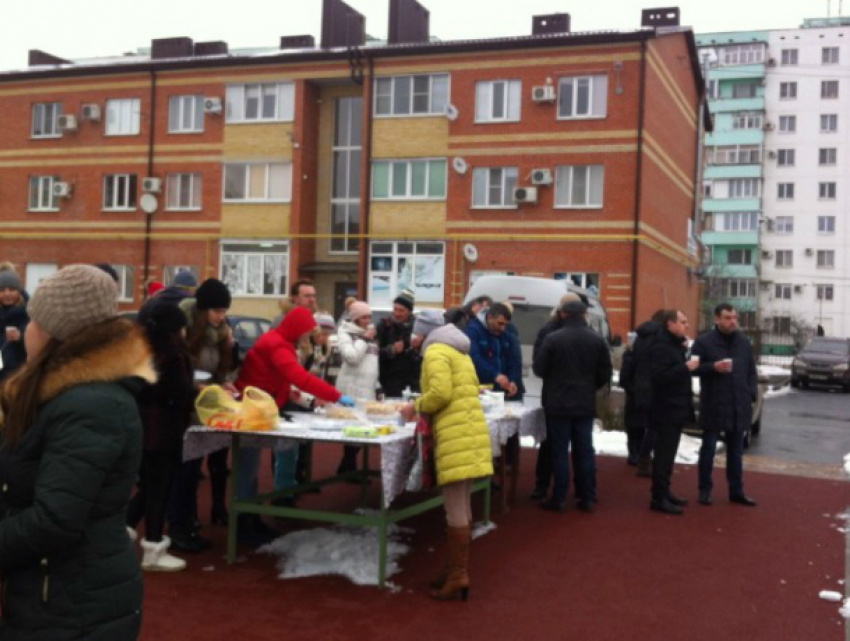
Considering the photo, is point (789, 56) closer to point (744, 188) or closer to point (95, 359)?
point (744, 188)

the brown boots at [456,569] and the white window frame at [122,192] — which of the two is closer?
the brown boots at [456,569]

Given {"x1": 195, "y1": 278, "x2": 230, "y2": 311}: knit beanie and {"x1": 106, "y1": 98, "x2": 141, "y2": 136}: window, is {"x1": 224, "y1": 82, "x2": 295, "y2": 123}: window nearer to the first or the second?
{"x1": 106, "y1": 98, "x2": 141, "y2": 136}: window

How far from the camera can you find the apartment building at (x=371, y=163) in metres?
30.1

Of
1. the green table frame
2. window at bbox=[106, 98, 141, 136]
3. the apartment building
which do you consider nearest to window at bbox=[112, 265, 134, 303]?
the apartment building

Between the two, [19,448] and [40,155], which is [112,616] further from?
[40,155]

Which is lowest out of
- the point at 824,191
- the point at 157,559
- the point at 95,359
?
the point at 157,559

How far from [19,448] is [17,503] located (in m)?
0.16

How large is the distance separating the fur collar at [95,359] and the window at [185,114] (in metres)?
33.5

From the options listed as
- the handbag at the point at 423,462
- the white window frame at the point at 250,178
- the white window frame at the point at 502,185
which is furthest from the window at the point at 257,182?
the handbag at the point at 423,462

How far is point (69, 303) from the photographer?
2771 mm

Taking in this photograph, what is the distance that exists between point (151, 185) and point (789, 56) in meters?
54.3

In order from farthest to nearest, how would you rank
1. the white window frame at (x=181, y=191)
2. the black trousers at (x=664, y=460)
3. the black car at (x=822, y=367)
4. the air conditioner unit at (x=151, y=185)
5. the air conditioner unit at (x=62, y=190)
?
1. the air conditioner unit at (x=62, y=190)
2. the white window frame at (x=181, y=191)
3. the air conditioner unit at (x=151, y=185)
4. the black car at (x=822, y=367)
5. the black trousers at (x=664, y=460)

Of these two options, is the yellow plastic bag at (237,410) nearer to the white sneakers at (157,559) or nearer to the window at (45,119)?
the white sneakers at (157,559)

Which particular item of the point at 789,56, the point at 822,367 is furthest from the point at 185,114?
the point at 789,56
